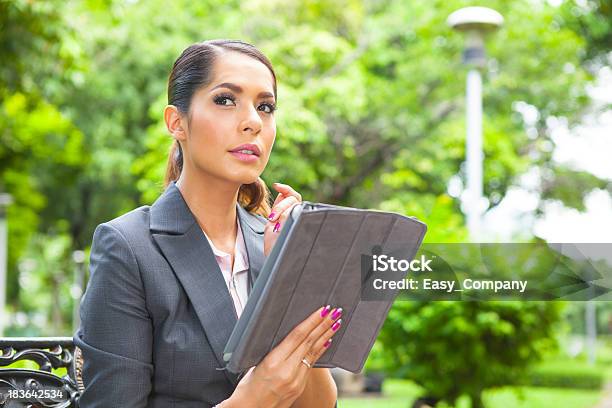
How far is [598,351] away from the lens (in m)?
36.7

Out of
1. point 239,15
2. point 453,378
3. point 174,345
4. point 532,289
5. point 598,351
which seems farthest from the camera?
point 598,351

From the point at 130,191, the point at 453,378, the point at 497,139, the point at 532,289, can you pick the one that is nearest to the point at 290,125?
the point at 497,139

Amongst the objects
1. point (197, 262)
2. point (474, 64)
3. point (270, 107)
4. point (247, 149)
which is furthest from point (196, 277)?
point (474, 64)

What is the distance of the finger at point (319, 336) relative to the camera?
1.53 m

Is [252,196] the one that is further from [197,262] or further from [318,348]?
[318,348]

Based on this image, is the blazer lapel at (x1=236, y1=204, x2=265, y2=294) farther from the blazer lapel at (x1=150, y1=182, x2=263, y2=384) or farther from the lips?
the lips

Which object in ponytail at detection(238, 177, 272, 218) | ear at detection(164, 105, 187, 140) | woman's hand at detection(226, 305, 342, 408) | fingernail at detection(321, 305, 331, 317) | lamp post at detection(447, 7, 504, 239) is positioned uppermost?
lamp post at detection(447, 7, 504, 239)

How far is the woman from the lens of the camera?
1.62 metres

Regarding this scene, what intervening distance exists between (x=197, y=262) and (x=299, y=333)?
354 millimetres

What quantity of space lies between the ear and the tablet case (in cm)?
45

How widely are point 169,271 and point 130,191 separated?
45.0ft

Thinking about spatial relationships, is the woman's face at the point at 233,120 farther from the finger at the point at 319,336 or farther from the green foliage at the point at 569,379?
the green foliage at the point at 569,379

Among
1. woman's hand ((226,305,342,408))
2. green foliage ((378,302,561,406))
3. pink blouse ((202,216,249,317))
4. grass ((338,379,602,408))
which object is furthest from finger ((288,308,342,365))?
grass ((338,379,602,408))

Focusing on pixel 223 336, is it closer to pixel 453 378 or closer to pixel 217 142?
pixel 217 142
